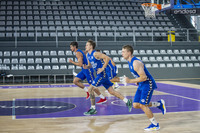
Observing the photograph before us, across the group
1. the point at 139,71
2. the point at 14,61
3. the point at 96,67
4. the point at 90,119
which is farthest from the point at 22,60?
the point at 139,71

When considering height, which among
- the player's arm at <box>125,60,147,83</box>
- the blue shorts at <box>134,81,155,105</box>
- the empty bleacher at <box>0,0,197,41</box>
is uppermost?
Result: the empty bleacher at <box>0,0,197,41</box>

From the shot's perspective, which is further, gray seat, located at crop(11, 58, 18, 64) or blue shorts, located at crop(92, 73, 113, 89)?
gray seat, located at crop(11, 58, 18, 64)

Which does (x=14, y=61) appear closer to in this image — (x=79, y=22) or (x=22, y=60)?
(x=22, y=60)

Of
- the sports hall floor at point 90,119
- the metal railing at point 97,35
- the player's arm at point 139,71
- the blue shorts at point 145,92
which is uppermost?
the metal railing at point 97,35

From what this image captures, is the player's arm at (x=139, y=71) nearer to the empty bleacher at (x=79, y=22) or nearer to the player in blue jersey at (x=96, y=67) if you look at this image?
the player in blue jersey at (x=96, y=67)

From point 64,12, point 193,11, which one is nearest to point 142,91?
point 193,11

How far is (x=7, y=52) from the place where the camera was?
61.3 ft

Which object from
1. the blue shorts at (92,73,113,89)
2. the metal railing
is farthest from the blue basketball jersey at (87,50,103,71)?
Result: the metal railing

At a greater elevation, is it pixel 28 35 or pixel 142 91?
pixel 28 35

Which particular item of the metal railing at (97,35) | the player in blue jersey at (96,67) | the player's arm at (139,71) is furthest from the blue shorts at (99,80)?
the metal railing at (97,35)

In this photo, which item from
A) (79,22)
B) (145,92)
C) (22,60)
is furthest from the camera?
(79,22)

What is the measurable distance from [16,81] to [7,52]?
7.42 ft

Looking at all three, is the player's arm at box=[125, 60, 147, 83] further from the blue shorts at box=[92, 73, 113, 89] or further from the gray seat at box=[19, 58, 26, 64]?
the gray seat at box=[19, 58, 26, 64]

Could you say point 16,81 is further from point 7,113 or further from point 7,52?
point 7,113
